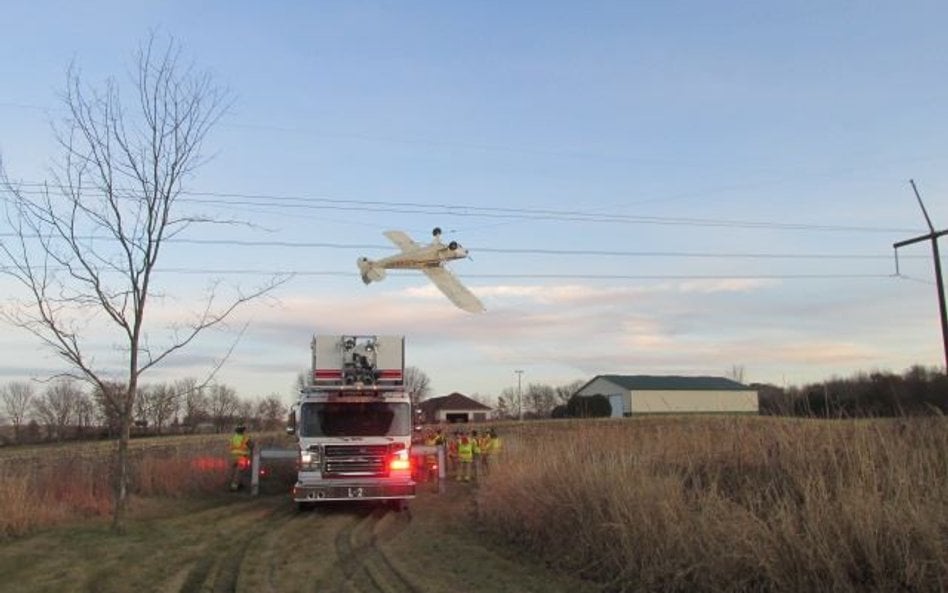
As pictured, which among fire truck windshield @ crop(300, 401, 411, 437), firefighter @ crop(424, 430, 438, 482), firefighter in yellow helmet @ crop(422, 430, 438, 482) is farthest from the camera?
firefighter in yellow helmet @ crop(422, 430, 438, 482)

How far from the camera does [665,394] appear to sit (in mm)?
111000

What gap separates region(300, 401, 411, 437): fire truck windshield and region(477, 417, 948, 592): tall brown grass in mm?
3812

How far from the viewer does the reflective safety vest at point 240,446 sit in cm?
2102

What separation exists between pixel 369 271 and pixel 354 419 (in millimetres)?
8791

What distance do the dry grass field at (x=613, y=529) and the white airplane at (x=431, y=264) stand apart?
858 cm

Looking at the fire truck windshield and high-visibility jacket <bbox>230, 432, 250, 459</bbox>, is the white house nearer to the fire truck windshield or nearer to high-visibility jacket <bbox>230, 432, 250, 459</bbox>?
high-visibility jacket <bbox>230, 432, 250, 459</bbox>

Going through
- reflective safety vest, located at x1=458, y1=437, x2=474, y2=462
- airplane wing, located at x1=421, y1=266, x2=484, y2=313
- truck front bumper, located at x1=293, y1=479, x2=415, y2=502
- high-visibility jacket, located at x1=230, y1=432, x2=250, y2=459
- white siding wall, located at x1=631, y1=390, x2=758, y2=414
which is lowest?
truck front bumper, located at x1=293, y1=479, x2=415, y2=502

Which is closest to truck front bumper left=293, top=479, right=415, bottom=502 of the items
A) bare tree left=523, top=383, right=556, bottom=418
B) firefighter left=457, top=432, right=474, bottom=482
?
firefighter left=457, top=432, right=474, bottom=482

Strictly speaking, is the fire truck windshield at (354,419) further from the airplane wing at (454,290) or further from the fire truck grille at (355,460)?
the airplane wing at (454,290)

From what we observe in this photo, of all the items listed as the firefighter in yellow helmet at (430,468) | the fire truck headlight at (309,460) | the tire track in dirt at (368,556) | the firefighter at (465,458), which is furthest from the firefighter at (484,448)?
the fire truck headlight at (309,460)

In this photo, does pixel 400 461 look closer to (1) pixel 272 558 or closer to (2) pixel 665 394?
(1) pixel 272 558

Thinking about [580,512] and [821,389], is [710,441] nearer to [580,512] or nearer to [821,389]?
[821,389]

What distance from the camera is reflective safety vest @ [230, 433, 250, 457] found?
68.9 ft

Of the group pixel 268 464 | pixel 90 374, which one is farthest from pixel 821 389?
pixel 268 464
